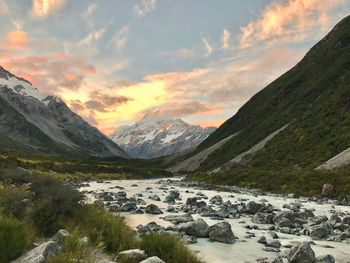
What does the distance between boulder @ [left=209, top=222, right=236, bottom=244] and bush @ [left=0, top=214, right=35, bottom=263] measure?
9.46 m

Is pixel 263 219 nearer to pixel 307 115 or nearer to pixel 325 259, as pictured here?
pixel 325 259

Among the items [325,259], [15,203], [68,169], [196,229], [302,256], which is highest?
[68,169]

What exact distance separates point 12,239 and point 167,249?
14.2 feet

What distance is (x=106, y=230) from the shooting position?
1364cm

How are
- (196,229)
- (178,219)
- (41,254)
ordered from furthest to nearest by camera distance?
(178,219), (196,229), (41,254)

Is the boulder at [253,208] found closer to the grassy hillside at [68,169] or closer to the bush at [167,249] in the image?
the bush at [167,249]

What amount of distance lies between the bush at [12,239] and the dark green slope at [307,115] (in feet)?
210

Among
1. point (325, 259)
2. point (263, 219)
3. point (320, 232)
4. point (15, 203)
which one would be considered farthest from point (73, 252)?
point (263, 219)

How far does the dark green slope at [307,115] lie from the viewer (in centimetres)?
8162

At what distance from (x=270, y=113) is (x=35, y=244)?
516ft

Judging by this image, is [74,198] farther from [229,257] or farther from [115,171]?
Result: [115,171]

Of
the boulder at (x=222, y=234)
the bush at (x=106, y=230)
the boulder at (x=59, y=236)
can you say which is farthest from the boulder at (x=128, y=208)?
the boulder at (x=59, y=236)

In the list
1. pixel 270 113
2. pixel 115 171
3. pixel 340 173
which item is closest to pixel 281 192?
pixel 340 173

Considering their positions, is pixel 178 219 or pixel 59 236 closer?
pixel 59 236
